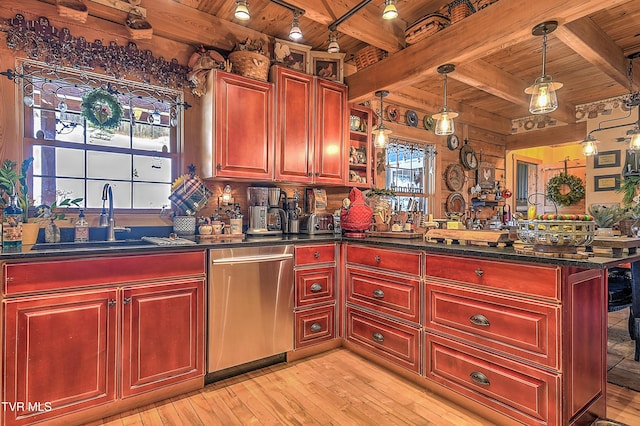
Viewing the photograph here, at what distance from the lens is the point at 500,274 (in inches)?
75.1

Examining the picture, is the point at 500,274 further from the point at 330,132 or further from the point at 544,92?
A: the point at 330,132

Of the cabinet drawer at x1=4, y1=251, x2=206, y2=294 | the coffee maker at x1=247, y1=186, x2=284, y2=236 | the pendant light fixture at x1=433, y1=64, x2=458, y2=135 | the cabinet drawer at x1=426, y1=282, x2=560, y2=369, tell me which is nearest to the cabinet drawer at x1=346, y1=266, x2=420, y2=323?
the cabinet drawer at x1=426, y1=282, x2=560, y2=369

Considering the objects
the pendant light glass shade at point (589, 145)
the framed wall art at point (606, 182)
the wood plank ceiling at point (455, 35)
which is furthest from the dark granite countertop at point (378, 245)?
the framed wall art at point (606, 182)

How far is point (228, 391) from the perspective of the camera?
7.47 ft

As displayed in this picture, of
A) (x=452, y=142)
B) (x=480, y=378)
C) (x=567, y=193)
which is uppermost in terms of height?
(x=452, y=142)

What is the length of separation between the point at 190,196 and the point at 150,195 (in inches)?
14.3

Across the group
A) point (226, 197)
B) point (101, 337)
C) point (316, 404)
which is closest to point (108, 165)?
point (226, 197)

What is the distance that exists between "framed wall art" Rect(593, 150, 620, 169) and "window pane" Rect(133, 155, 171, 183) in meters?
5.76

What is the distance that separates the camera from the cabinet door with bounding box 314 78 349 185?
3332 millimetres

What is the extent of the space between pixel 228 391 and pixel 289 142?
2.05m

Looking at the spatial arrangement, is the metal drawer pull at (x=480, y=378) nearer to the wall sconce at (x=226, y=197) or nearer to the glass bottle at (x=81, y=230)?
the wall sconce at (x=226, y=197)

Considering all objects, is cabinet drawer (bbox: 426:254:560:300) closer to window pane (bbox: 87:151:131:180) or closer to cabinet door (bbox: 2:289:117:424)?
cabinet door (bbox: 2:289:117:424)

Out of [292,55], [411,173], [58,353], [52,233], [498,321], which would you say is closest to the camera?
[58,353]

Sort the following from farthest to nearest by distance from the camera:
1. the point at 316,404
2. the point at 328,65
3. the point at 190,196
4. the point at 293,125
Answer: the point at 328,65 < the point at 293,125 < the point at 190,196 < the point at 316,404
